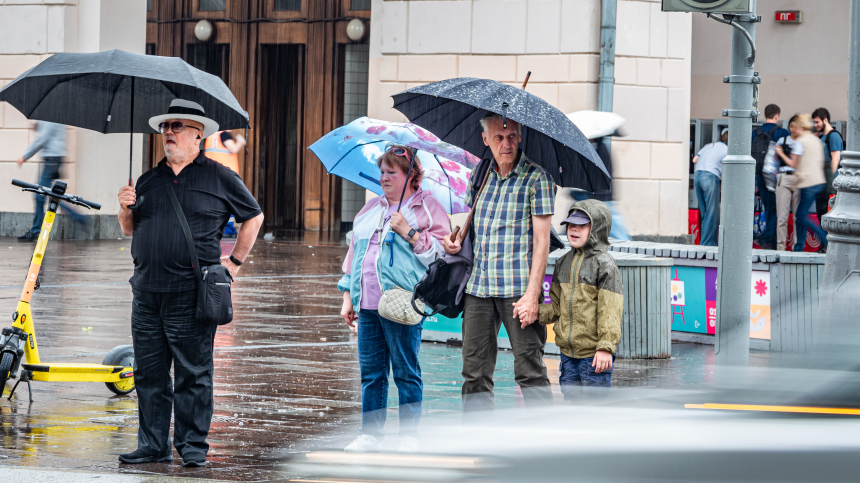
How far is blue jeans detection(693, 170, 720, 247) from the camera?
54.4ft

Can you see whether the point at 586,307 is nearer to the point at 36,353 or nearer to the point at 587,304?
the point at 587,304

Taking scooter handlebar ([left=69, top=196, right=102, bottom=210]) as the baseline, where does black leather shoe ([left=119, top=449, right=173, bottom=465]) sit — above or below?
below

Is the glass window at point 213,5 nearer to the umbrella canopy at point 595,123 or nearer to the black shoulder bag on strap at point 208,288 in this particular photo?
the umbrella canopy at point 595,123

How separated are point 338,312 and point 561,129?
6541mm

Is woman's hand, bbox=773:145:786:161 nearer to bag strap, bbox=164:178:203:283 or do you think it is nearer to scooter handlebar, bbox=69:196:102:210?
scooter handlebar, bbox=69:196:102:210

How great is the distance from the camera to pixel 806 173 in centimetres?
1573

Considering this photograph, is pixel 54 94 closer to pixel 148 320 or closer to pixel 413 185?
pixel 148 320

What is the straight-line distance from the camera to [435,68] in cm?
1811

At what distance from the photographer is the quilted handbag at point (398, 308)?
221 inches

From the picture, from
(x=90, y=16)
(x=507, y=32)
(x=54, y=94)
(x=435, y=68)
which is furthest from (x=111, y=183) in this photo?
(x=54, y=94)

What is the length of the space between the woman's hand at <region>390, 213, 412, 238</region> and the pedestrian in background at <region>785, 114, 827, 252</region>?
1106 cm

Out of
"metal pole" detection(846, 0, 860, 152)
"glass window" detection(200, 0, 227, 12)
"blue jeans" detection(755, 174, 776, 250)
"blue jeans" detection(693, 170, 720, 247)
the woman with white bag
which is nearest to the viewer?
the woman with white bag

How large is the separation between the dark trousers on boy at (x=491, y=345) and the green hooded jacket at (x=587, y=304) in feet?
0.42

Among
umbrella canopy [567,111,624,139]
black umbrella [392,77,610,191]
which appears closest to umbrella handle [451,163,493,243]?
black umbrella [392,77,610,191]
